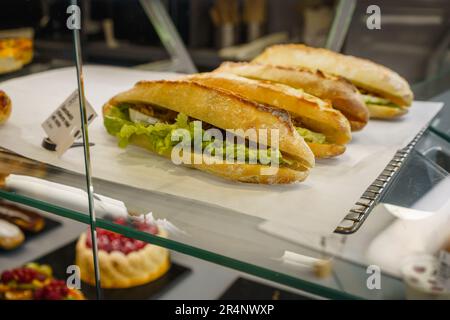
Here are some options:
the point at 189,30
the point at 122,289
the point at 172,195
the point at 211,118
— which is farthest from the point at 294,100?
the point at 189,30

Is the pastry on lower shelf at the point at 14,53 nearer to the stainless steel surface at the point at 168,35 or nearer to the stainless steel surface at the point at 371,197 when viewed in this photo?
the stainless steel surface at the point at 168,35

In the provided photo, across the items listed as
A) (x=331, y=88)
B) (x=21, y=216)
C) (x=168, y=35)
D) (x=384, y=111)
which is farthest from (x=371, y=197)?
(x=21, y=216)

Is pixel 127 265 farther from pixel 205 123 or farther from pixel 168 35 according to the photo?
pixel 168 35

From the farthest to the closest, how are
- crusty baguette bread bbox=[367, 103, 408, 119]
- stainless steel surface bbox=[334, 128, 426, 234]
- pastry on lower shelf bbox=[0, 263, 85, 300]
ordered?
1. pastry on lower shelf bbox=[0, 263, 85, 300]
2. crusty baguette bread bbox=[367, 103, 408, 119]
3. stainless steel surface bbox=[334, 128, 426, 234]

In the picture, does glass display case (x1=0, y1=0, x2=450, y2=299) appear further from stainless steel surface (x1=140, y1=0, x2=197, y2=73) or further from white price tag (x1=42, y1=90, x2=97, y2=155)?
stainless steel surface (x1=140, y1=0, x2=197, y2=73)

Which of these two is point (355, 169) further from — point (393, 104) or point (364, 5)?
point (364, 5)

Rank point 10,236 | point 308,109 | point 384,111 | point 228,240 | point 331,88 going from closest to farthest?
point 228,240
point 308,109
point 331,88
point 384,111
point 10,236

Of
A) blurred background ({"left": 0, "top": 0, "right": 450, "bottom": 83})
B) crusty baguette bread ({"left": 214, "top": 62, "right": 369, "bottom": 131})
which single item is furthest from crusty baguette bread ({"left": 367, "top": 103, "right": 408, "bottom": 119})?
blurred background ({"left": 0, "top": 0, "right": 450, "bottom": 83})
